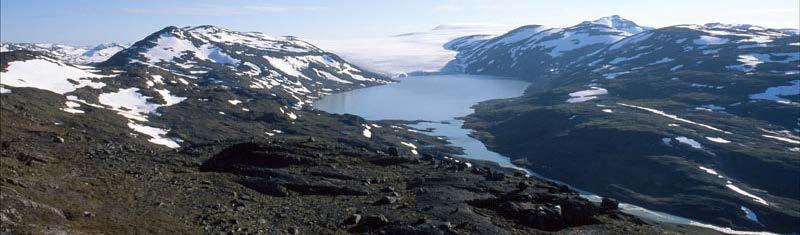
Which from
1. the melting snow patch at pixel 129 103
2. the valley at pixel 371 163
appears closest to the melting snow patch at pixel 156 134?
the valley at pixel 371 163

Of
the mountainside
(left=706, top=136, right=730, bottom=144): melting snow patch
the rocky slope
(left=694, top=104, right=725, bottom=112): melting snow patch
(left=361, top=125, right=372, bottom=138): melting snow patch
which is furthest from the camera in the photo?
(left=694, top=104, right=725, bottom=112): melting snow patch

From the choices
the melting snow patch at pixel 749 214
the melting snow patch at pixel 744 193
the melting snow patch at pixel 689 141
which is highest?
the melting snow patch at pixel 689 141

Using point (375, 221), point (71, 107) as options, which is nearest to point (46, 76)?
point (71, 107)

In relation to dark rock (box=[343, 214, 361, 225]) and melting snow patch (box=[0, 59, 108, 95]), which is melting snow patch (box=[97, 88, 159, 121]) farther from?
dark rock (box=[343, 214, 361, 225])

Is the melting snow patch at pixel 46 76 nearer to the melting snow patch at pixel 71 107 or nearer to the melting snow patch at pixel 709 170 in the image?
the melting snow patch at pixel 71 107

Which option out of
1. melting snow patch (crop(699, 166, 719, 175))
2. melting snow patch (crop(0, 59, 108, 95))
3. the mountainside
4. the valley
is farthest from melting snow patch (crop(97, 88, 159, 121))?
melting snow patch (crop(699, 166, 719, 175))

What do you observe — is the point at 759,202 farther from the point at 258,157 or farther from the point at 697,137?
the point at 258,157

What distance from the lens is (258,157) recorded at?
4812 centimetres

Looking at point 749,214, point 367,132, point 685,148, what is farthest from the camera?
point 367,132

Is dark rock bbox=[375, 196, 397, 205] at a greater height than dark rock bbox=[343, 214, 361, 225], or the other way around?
dark rock bbox=[343, 214, 361, 225]

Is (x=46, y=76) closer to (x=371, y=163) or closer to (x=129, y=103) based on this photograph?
(x=129, y=103)

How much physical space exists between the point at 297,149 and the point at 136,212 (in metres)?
24.7

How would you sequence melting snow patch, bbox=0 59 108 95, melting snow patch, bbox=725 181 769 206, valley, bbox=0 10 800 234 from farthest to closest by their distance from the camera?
melting snow patch, bbox=0 59 108 95 → melting snow patch, bbox=725 181 769 206 → valley, bbox=0 10 800 234

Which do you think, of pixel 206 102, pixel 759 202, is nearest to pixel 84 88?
pixel 206 102
